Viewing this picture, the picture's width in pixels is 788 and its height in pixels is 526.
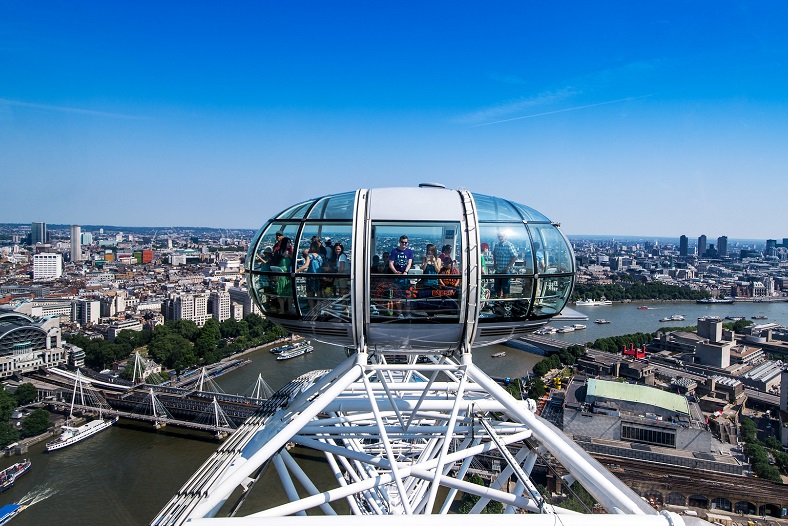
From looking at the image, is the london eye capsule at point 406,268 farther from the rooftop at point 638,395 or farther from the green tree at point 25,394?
the green tree at point 25,394

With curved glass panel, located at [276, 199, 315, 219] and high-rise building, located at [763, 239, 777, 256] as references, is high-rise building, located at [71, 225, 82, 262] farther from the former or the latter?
high-rise building, located at [763, 239, 777, 256]

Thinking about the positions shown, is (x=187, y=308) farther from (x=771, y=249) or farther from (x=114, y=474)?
(x=771, y=249)

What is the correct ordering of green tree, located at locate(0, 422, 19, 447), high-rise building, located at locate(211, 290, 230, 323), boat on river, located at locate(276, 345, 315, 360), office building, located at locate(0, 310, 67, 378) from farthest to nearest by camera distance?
1. high-rise building, located at locate(211, 290, 230, 323)
2. boat on river, located at locate(276, 345, 315, 360)
3. office building, located at locate(0, 310, 67, 378)
4. green tree, located at locate(0, 422, 19, 447)

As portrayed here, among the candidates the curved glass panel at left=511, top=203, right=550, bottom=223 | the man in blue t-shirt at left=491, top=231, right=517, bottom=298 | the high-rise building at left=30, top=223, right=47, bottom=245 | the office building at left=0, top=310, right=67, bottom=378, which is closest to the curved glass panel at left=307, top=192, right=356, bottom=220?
the man in blue t-shirt at left=491, top=231, right=517, bottom=298

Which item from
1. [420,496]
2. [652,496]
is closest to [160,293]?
[652,496]

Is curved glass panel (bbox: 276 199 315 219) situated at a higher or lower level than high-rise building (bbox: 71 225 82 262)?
higher

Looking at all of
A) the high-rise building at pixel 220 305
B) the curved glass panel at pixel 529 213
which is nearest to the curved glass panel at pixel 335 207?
the curved glass panel at pixel 529 213

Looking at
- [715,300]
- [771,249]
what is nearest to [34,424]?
[715,300]
